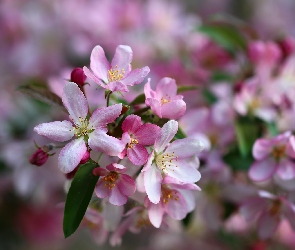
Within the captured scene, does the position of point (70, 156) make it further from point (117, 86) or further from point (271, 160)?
point (271, 160)

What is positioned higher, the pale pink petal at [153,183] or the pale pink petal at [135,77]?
the pale pink petal at [135,77]

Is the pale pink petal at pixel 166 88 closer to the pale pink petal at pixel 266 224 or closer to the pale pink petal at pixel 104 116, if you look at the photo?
the pale pink petal at pixel 104 116

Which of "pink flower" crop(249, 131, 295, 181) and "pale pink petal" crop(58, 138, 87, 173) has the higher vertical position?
"pale pink petal" crop(58, 138, 87, 173)

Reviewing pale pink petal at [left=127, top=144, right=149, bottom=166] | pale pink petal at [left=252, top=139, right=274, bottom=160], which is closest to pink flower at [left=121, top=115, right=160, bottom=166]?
pale pink petal at [left=127, top=144, right=149, bottom=166]

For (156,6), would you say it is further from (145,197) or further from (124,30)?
(145,197)

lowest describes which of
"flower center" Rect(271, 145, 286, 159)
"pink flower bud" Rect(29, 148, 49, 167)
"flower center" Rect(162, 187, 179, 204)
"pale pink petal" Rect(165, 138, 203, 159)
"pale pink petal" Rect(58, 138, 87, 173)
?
"flower center" Rect(271, 145, 286, 159)

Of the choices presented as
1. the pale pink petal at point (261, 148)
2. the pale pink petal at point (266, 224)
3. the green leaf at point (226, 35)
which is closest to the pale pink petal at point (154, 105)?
the pale pink petal at point (261, 148)

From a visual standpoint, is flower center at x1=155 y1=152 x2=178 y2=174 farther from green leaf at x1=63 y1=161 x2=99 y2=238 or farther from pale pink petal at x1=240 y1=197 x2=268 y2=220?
A: pale pink petal at x1=240 y1=197 x2=268 y2=220
